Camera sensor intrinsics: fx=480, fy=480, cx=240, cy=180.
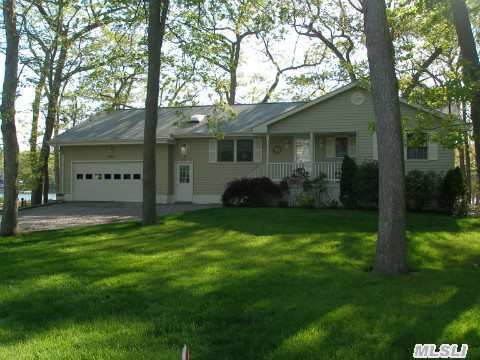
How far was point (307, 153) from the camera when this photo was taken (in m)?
20.4

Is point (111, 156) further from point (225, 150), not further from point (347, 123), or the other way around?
point (347, 123)

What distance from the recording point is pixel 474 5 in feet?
43.5

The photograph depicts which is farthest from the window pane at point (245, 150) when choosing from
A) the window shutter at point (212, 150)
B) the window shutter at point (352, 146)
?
the window shutter at point (352, 146)

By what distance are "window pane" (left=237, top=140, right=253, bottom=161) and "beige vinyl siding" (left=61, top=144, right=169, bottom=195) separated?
10.9 feet

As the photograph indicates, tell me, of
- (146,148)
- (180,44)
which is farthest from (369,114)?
(146,148)

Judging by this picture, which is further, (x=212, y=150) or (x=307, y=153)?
(x=212, y=150)

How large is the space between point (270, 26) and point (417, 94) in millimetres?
7499

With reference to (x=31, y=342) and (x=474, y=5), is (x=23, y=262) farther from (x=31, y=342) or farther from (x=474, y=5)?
(x=474, y=5)

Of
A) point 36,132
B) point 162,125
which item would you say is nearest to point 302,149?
point 162,125

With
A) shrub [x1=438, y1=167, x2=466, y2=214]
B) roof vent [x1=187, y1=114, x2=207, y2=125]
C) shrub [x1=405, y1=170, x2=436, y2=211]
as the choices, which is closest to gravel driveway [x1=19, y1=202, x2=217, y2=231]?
roof vent [x1=187, y1=114, x2=207, y2=125]

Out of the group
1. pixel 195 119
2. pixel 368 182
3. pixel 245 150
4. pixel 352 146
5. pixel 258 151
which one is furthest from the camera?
pixel 195 119

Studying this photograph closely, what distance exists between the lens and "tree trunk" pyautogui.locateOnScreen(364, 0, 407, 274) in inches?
298

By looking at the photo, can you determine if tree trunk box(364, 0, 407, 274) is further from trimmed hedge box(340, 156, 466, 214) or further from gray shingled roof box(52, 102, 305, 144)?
gray shingled roof box(52, 102, 305, 144)

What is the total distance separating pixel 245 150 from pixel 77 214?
7.56 meters
